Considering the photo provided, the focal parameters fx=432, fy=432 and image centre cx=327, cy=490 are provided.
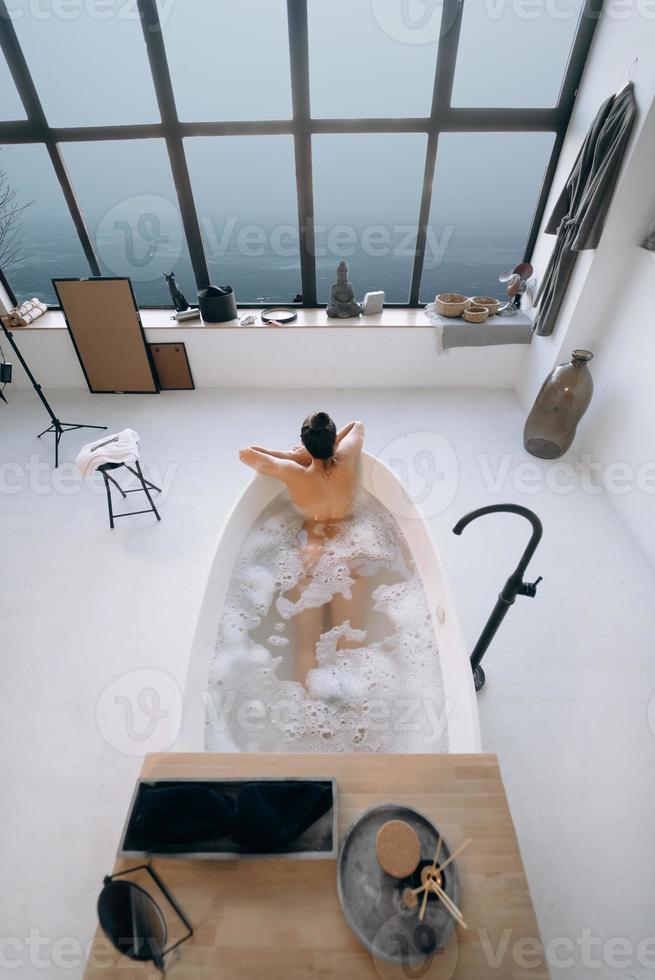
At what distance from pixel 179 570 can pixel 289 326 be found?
2057 millimetres

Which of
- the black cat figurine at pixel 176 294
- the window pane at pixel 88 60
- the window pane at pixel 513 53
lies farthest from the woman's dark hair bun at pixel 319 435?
the window pane at pixel 88 60

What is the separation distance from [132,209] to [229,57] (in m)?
1.12

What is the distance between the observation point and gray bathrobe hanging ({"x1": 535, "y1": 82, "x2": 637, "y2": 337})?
2170 mm

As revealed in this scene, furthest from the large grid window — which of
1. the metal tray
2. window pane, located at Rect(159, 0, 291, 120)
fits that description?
the metal tray

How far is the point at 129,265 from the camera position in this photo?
338 cm

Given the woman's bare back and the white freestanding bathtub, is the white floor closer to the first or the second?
the white freestanding bathtub

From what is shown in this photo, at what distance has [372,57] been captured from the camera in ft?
9.30

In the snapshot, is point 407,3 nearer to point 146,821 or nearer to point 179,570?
point 179,570

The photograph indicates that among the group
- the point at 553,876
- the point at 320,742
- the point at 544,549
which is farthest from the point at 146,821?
the point at 544,549

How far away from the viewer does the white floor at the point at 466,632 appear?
128 cm

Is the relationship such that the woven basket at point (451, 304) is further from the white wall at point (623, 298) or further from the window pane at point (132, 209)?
the window pane at point (132, 209)

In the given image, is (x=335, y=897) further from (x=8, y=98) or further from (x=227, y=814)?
(x=8, y=98)

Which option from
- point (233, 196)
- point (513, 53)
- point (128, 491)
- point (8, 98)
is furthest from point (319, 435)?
point (8, 98)

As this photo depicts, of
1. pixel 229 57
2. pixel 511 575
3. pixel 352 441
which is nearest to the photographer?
pixel 511 575
